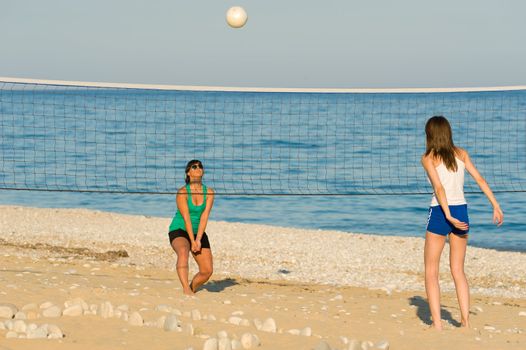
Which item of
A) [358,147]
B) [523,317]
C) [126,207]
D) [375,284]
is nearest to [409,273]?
[375,284]

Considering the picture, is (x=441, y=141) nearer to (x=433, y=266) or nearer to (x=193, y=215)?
(x=433, y=266)

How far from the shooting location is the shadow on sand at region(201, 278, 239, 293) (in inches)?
406

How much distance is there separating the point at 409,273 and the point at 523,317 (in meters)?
3.86

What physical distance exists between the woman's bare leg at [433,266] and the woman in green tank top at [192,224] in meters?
2.20

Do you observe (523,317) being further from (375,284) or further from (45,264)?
(45,264)

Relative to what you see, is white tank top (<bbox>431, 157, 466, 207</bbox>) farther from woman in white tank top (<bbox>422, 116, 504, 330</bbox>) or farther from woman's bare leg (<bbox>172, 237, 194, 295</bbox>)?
woman's bare leg (<bbox>172, 237, 194, 295</bbox>)

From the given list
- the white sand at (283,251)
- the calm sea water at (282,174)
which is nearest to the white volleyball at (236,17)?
the calm sea water at (282,174)

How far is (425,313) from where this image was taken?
8.98m

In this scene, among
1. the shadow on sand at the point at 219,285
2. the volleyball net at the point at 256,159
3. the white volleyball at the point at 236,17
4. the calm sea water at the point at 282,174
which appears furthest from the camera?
the volleyball net at the point at 256,159

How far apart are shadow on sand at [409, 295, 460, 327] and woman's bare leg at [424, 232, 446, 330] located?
835 mm

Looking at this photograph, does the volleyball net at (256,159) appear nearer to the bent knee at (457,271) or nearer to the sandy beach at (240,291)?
the sandy beach at (240,291)

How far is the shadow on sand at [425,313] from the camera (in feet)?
28.0

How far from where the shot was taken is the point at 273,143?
40844mm

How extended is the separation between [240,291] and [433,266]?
3136mm
